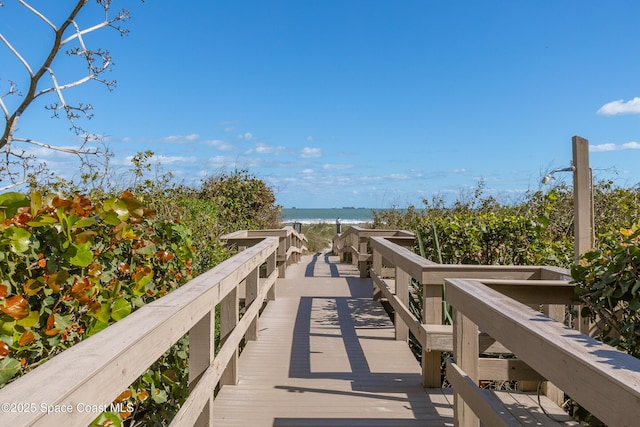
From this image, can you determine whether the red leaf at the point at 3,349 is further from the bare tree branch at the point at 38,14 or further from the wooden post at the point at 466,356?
the bare tree branch at the point at 38,14

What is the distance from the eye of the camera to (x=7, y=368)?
4.94ft

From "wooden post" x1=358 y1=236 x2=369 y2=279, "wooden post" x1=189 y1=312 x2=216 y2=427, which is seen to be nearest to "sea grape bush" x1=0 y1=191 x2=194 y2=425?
"wooden post" x1=189 y1=312 x2=216 y2=427

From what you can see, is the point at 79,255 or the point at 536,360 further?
the point at 79,255

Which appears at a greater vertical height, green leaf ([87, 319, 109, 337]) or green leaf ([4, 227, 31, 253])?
green leaf ([4, 227, 31, 253])

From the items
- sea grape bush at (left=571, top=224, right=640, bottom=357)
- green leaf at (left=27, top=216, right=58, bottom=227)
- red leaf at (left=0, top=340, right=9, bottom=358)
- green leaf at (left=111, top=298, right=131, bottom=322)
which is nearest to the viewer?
red leaf at (left=0, top=340, right=9, bottom=358)

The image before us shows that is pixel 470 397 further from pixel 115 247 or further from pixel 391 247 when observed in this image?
pixel 391 247

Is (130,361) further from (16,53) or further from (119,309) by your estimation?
(16,53)

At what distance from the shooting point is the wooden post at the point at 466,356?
2.46 m

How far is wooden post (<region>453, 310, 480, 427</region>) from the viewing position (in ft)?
8.08

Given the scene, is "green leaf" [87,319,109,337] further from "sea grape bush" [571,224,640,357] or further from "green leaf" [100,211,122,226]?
"sea grape bush" [571,224,640,357]

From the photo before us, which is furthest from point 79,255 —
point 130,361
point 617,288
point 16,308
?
point 617,288

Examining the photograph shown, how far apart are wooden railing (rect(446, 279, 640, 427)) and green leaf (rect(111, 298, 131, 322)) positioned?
162cm

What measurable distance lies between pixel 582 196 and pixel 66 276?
138 inches

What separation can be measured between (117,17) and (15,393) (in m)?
5.08
